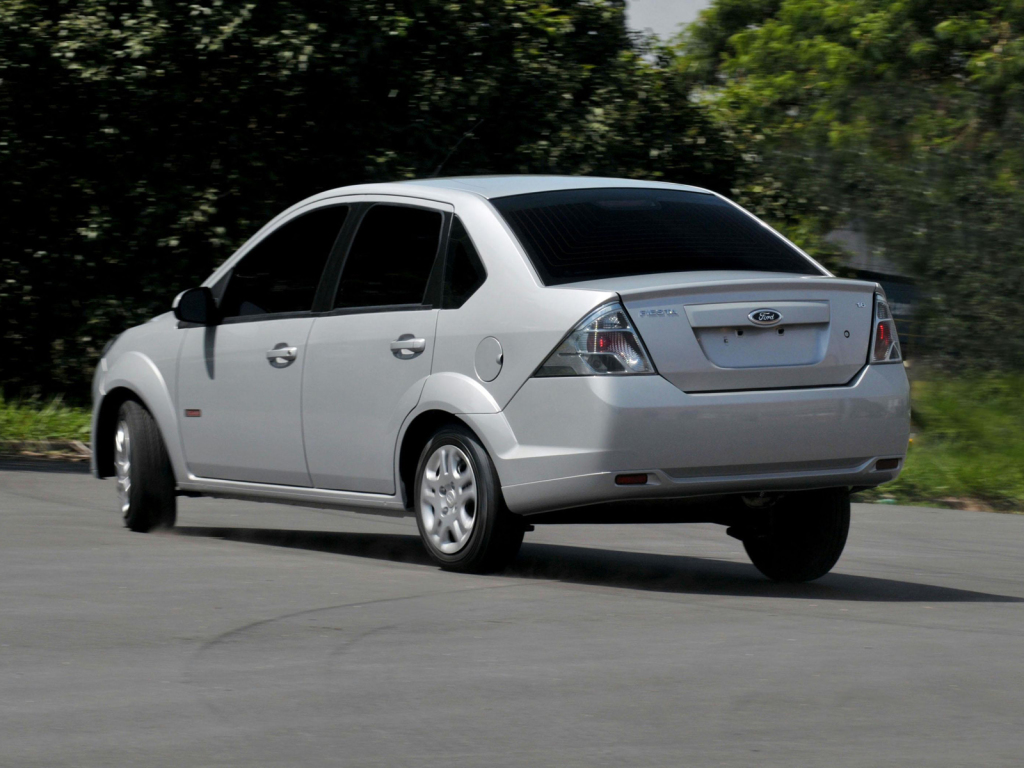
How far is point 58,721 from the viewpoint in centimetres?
449

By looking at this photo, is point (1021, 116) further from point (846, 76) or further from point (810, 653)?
point (846, 76)

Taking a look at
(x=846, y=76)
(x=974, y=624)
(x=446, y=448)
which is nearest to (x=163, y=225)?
(x=446, y=448)

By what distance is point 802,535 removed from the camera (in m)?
7.48

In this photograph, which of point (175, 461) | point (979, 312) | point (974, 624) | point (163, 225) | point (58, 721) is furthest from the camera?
point (163, 225)

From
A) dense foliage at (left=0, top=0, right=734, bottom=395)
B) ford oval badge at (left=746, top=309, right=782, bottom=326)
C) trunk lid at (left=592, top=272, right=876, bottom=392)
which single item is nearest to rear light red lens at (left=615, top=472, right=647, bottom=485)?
trunk lid at (left=592, top=272, right=876, bottom=392)

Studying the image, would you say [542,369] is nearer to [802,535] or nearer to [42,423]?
[802,535]

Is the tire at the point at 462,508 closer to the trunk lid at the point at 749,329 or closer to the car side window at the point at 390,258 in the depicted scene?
the car side window at the point at 390,258

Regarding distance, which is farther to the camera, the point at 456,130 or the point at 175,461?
the point at 456,130

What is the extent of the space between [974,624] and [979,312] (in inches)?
282

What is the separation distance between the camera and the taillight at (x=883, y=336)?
699 centimetres

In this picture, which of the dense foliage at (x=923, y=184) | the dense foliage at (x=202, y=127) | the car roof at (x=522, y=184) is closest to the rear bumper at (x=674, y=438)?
the car roof at (x=522, y=184)

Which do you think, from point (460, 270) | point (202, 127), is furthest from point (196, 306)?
point (202, 127)

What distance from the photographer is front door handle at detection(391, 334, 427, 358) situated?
23.9 feet

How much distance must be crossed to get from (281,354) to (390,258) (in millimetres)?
759
